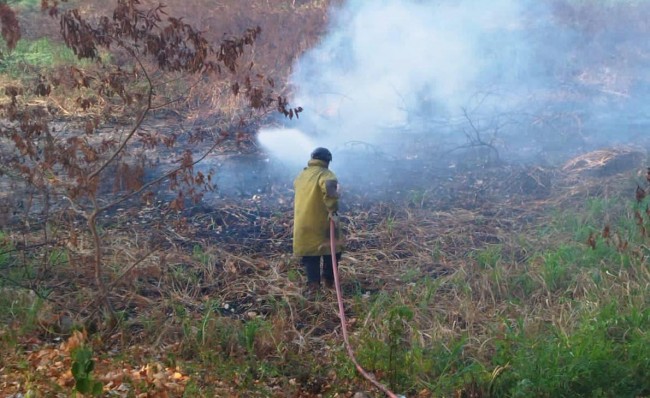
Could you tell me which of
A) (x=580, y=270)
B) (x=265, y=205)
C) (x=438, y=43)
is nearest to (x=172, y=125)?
(x=265, y=205)

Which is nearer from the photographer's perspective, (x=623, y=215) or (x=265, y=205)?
(x=623, y=215)

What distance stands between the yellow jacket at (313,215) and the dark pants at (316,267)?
13 cm

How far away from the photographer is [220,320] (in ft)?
18.6

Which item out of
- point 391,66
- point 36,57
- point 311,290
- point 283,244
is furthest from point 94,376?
point 36,57

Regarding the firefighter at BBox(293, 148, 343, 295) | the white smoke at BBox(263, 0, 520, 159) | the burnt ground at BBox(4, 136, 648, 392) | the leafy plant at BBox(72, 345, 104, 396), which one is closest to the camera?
the leafy plant at BBox(72, 345, 104, 396)

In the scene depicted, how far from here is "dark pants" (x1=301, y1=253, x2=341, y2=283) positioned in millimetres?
6539

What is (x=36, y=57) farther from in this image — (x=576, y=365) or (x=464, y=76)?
(x=576, y=365)

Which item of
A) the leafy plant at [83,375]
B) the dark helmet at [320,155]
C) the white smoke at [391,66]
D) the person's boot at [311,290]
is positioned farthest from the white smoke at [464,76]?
the leafy plant at [83,375]

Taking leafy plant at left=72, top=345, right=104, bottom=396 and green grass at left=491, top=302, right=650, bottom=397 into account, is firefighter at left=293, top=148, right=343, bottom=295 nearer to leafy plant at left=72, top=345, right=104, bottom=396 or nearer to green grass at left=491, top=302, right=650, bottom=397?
green grass at left=491, top=302, right=650, bottom=397

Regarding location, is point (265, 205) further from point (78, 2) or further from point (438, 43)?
point (78, 2)

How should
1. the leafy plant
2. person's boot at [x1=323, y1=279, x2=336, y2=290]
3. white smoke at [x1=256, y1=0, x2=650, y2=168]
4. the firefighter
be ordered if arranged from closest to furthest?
the leafy plant, the firefighter, person's boot at [x1=323, y1=279, x2=336, y2=290], white smoke at [x1=256, y1=0, x2=650, y2=168]

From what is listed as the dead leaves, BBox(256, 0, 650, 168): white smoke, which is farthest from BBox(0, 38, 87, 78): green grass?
the dead leaves

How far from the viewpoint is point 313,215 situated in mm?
6375

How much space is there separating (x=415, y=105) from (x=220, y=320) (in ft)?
23.3
